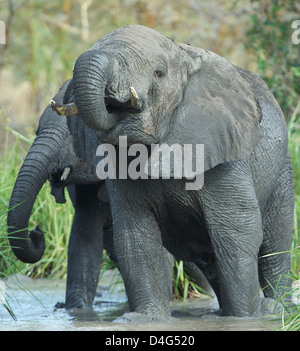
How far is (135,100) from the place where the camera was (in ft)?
15.6

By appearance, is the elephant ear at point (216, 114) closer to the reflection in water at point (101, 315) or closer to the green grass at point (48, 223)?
the reflection in water at point (101, 315)

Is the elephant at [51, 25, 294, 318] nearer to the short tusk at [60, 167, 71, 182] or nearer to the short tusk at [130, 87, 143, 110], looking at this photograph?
the short tusk at [130, 87, 143, 110]

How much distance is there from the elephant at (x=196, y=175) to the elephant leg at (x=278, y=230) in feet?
1.11

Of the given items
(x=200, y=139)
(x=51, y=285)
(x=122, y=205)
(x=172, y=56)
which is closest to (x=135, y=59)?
(x=172, y=56)

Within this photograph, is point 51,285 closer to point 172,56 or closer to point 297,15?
point 172,56

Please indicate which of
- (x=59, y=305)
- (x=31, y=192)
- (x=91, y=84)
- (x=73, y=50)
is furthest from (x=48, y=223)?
(x=73, y=50)

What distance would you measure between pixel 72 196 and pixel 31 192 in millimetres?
743

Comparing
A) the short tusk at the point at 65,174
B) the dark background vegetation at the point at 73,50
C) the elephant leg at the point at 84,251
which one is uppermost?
the dark background vegetation at the point at 73,50

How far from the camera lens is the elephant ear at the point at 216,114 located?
5.31m

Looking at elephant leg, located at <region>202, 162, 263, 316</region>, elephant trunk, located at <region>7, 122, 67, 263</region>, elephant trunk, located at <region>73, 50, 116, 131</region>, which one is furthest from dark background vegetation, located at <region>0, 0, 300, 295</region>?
Answer: elephant trunk, located at <region>73, 50, 116, 131</region>

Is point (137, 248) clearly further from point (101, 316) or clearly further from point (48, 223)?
point (48, 223)

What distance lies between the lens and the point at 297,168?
29.2ft

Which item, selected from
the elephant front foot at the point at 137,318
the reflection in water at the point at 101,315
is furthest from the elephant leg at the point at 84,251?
the elephant front foot at the point at 137,318
